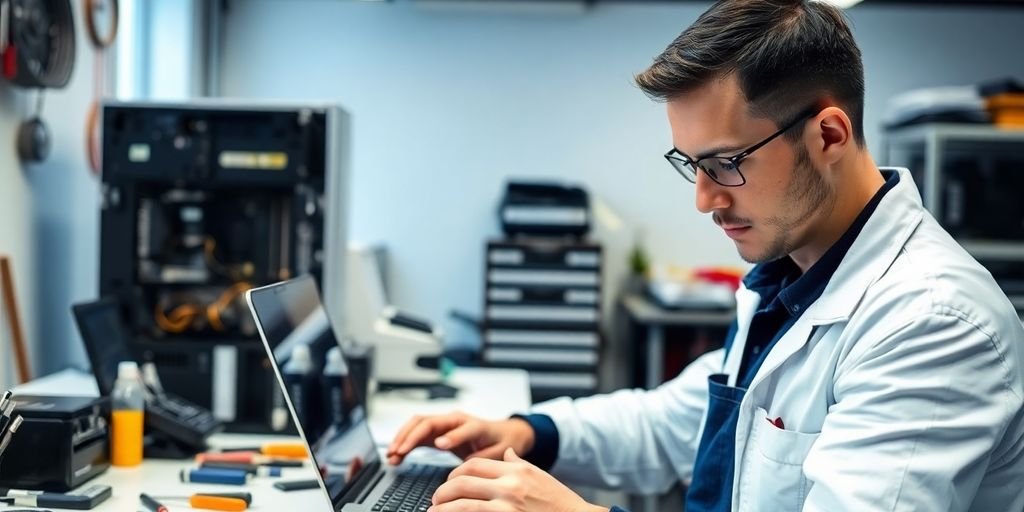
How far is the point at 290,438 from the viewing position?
1.67 metres

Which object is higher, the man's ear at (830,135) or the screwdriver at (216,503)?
the man's ear at (830,135)

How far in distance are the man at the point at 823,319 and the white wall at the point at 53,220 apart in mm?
1402

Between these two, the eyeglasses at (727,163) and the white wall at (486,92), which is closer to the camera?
the eyeglasses at (727,163)

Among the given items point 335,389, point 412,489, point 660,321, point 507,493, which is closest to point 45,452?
point 335,389

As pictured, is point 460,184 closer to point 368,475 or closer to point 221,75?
point 221,75

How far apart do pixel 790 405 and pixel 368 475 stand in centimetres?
61

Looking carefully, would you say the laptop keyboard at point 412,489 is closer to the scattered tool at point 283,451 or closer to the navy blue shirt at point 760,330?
the scattered tool at point 283,451

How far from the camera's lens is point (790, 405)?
106cm

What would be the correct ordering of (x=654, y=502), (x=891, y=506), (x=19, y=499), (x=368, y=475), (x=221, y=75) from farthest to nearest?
(x=221, y=75) → (x=654, y=502) → (x=368, y=475) → (x=19, y=499) → (x=891, y=506)

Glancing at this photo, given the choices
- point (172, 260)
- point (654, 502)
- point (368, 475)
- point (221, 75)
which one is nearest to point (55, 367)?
point (172, 260)

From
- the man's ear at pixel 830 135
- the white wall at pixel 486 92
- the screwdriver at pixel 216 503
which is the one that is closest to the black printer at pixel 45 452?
the screwdriver at pixel 216 503

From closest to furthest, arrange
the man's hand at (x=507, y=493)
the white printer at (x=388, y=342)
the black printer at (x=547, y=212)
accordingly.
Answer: the man's hand at (x=507, y=493)
the white printer at (x=388, y=342)
the black printer at (x=547, y=212)

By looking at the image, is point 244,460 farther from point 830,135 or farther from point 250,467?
point 830,135

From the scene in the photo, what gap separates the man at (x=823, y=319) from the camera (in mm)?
894
